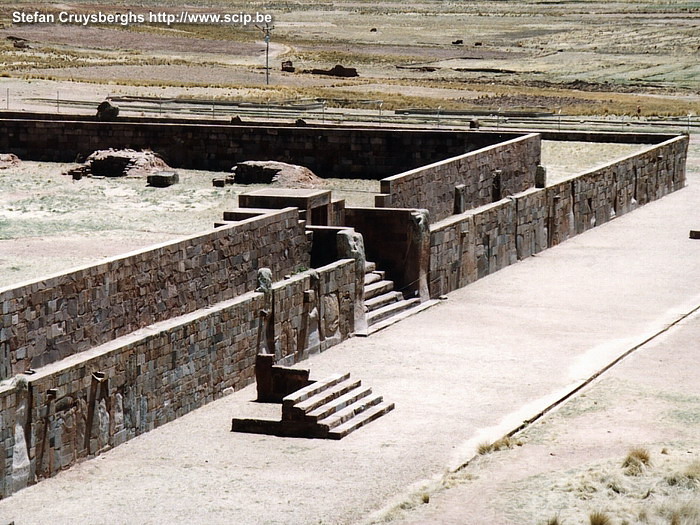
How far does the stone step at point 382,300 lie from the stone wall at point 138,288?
1.91 m

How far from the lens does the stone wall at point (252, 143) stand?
41.3m

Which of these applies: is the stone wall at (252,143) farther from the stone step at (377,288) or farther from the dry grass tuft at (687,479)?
the dry grass tuft at (687,479)

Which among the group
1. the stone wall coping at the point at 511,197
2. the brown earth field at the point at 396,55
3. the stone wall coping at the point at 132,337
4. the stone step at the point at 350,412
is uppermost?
the stone wall coping at the point at 132,337

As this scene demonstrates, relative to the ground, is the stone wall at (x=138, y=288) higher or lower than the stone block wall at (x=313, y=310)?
higher

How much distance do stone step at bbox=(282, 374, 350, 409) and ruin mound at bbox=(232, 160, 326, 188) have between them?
60.6 ft

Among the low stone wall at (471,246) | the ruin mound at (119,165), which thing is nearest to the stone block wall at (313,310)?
the low stone wall at (471,246)

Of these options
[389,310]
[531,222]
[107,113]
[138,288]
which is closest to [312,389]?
[138,288]

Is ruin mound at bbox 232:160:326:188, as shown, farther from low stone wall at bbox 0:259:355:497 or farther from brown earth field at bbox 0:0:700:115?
brown earth field at bbox 0:0:700:115

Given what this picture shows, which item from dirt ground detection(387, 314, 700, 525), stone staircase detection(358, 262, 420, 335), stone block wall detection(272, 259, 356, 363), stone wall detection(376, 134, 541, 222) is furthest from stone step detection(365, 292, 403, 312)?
dirt ground detection(387, 314, 700, 525)

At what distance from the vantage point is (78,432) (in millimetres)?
19203

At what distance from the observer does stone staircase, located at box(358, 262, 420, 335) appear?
2781 cm

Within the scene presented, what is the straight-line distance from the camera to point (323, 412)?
20.9 meters

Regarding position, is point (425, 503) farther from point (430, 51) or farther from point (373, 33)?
point (373, 33)

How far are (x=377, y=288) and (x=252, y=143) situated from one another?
15.3 meters
